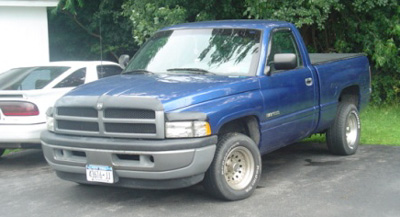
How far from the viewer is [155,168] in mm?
5426

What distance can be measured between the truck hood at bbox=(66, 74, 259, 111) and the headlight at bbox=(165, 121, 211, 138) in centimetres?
16

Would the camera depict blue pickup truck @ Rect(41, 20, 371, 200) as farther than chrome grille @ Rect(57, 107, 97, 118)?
No

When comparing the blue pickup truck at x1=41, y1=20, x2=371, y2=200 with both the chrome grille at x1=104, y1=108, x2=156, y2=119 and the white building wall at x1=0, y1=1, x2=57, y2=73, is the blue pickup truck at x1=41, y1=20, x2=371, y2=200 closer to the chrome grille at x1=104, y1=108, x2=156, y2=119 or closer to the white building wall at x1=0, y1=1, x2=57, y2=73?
the chrome grille at x1=104, y1=108, x2=156, y2=119

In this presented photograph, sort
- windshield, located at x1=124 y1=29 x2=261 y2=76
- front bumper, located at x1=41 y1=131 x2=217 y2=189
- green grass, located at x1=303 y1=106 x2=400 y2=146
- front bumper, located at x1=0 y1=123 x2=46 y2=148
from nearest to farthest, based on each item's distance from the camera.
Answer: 1. front bumper, located at x1=41 y1=131 x2=217 y2=189
2. windshield, located at x1=124 y1=29 x2=261 y2=76
3. front bumper, located at x1=0 y1=123 x2=46 y2=148
4. green grass, located at x1=303 y1=106 x2=400 y2=146

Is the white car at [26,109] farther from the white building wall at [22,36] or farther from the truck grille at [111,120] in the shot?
the white building wall at [22,36]

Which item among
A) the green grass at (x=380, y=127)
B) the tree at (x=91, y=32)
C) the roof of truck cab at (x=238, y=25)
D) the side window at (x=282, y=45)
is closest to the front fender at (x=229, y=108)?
the side window at (x=282, y=45)

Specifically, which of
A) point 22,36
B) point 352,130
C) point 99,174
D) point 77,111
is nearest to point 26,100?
point 77,111

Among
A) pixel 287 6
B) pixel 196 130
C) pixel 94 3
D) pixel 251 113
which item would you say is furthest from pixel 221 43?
pixel 94 3

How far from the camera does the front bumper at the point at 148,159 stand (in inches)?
213

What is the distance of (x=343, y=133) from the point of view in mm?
8148

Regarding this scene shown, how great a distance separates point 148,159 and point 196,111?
0.65 meters

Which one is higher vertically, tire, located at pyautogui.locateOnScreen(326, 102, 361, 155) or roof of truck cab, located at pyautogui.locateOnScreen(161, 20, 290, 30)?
roof of truck cab, located at pyautogui.locateOnScreen(161, 20, 290, 30)

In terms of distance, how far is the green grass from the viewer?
376 inches

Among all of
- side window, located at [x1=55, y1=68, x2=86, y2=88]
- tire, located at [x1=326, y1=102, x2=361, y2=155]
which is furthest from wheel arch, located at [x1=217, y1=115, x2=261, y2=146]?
side window, located at [x1=55, y1=68, x2=86, y2=88]
